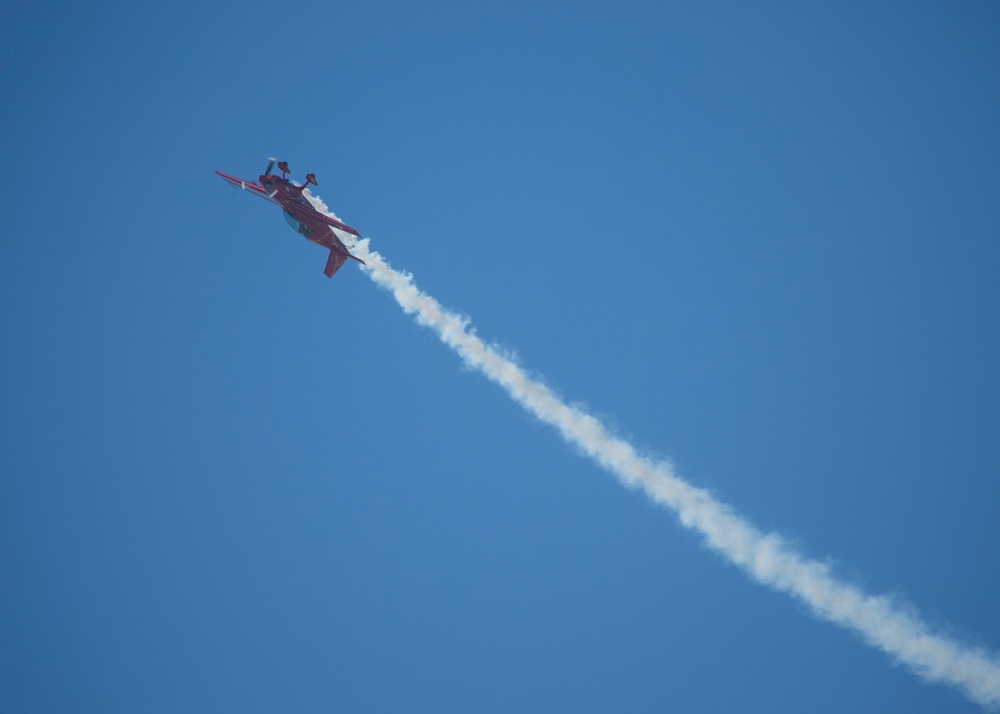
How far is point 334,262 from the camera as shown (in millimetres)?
56000

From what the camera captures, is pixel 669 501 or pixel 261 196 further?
pixel 669 501

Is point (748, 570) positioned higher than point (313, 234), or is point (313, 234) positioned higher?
point (748, 570)

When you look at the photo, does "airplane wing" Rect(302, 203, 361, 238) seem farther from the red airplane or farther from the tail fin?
the tail fin

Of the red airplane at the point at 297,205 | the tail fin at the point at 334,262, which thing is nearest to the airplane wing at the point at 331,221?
the red airplane at the point at 297,205

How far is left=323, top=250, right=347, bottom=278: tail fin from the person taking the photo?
55812mm

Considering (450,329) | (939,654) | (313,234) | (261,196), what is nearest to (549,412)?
(450,329)

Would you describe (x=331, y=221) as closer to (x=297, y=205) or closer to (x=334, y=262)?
(x=297, y=205)

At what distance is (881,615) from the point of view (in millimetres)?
57969

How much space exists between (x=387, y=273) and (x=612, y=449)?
21.2 m

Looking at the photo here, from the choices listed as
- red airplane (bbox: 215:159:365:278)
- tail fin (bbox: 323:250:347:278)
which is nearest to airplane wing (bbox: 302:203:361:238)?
red airplane (bbox: 215:159:365:278)

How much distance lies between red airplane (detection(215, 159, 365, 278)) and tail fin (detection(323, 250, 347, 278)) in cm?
22

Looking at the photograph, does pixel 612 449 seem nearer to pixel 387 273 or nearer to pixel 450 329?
pixel 450 329

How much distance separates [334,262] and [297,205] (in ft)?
16.7

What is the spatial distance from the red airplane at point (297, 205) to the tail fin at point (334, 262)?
22 centimetres
